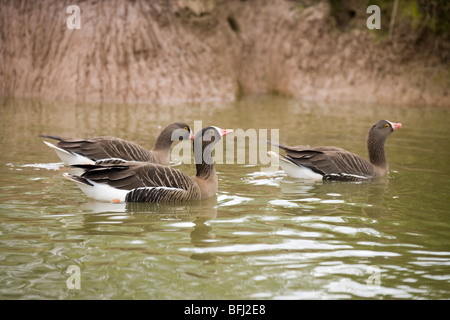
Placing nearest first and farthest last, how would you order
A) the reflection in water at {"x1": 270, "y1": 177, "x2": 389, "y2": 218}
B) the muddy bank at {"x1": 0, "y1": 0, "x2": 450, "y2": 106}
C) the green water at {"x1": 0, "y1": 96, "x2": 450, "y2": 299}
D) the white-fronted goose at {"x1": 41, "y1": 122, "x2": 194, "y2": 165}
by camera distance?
the green water at {"x1": 0, "y1": 96, "x2": 450, "y2": 299} → the reflection in water at {"x1": 270, "y1": 177, "x2": 389, "y2": 218} → the white-fronted goose at {"x1": 41, "y1": 122, "x2": 194, "y2": 165} → the muddy bank at {"x1": 0, "y1": 0, "x2": 450, "y2": 106}

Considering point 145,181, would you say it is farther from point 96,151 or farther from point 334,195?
point 334,195

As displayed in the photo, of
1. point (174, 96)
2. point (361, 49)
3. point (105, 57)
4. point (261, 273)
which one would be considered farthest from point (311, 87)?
point (261, 273)

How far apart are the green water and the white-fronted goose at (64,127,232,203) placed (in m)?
0.16

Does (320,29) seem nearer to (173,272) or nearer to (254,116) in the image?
(254,116)

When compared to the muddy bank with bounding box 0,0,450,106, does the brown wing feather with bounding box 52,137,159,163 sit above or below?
below

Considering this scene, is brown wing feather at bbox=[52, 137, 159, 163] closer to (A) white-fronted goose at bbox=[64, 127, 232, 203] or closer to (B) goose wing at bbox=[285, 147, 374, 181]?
(A) white-fronted goose at bbox=[64, 127, 232, 203]

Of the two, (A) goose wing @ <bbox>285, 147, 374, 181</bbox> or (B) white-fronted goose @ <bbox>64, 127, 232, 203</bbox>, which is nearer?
(B) white-fronted goose @ <bbox>64, 127, 232, 203</bbox>

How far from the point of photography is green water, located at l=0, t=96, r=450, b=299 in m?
5.57

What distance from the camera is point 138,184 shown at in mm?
8359

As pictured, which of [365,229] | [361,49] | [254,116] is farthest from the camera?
[361,49]

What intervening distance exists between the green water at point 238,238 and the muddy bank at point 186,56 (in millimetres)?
11912

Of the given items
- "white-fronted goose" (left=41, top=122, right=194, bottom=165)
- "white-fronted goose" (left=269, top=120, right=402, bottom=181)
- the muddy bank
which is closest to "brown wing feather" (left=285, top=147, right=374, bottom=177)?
"white-fronted goose" (left=269, top=120, right=402, bottom=181)
